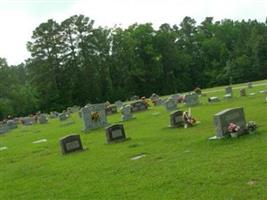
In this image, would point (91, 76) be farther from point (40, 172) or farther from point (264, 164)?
point (264, 164)

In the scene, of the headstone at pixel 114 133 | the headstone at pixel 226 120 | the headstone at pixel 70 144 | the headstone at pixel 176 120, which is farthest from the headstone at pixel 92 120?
the headstone at pixel 226 120

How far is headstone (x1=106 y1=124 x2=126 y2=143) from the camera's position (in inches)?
789

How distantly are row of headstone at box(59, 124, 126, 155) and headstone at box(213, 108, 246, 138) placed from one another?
528cm

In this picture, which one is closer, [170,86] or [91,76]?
[91,76]

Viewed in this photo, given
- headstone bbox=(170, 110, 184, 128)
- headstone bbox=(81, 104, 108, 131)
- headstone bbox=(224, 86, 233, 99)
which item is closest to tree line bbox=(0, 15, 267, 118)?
headstone bbox=(224, 86, 233, 99)

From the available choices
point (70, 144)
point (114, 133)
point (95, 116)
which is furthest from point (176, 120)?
point (95, 116)

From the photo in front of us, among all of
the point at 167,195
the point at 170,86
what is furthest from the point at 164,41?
the point at 167,195

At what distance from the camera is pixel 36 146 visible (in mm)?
23734

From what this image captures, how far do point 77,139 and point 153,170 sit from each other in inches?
279

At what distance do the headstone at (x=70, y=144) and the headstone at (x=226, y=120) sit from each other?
5.76 meters

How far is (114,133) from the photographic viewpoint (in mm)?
20188

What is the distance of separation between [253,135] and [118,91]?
208ft

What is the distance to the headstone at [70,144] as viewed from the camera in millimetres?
18891

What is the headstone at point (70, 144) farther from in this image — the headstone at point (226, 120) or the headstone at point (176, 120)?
the headstone at point (226, 120)
